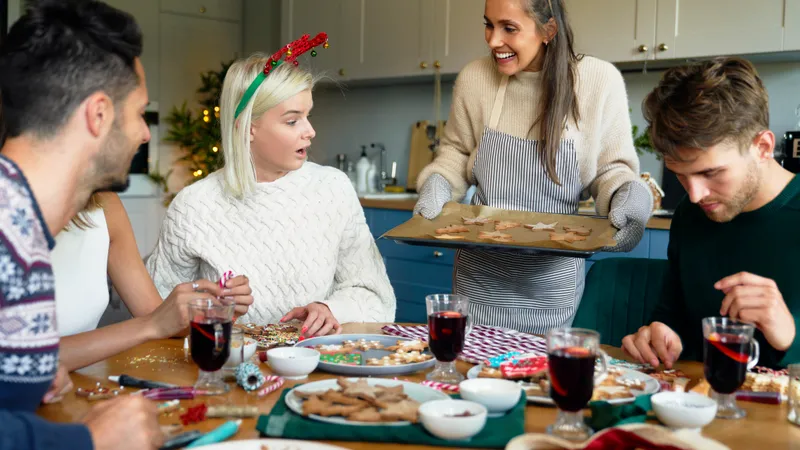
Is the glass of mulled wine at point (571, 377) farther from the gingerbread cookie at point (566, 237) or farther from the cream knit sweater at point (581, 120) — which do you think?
the cream knit sweater at point (581, 120)

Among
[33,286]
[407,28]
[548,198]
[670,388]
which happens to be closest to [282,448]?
[33,286]

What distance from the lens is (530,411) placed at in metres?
1.27

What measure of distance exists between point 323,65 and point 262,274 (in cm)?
358

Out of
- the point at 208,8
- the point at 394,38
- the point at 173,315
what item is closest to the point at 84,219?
the point at 173,315

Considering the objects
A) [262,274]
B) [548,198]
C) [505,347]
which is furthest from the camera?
[548,198]

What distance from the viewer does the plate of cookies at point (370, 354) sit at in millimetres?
1472

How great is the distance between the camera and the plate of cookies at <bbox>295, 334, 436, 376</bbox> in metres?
1.47

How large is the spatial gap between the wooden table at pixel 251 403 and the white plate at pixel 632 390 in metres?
0.01

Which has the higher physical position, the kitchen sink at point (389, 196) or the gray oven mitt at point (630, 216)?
the gray oven mitt at point (630, 216)

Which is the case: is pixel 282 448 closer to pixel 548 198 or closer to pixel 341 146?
pixel 548 198

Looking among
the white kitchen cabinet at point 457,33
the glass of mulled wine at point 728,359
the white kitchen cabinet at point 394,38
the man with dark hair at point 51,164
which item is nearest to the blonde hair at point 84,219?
the man with dark hair at point 51,164

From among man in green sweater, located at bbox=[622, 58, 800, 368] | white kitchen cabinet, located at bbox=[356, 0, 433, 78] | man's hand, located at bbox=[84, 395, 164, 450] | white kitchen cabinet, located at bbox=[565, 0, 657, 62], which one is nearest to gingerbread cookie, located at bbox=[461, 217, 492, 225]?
man in green sweater, located at bbox=[622, 58, 800, 368]

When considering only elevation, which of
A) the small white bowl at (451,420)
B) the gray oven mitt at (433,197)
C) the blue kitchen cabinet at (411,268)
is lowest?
the blue kitchen cabinet at (411,268)

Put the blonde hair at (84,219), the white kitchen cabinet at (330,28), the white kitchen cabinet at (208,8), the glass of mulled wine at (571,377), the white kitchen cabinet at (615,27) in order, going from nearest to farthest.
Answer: the glass of mulled wine at (571,377) → the blonde hair at (84,219) → the white kitchen cabinet at (615,27) → the white kitchen cabinet at (330,28) → the white kitchen cabinet at (208,8)
